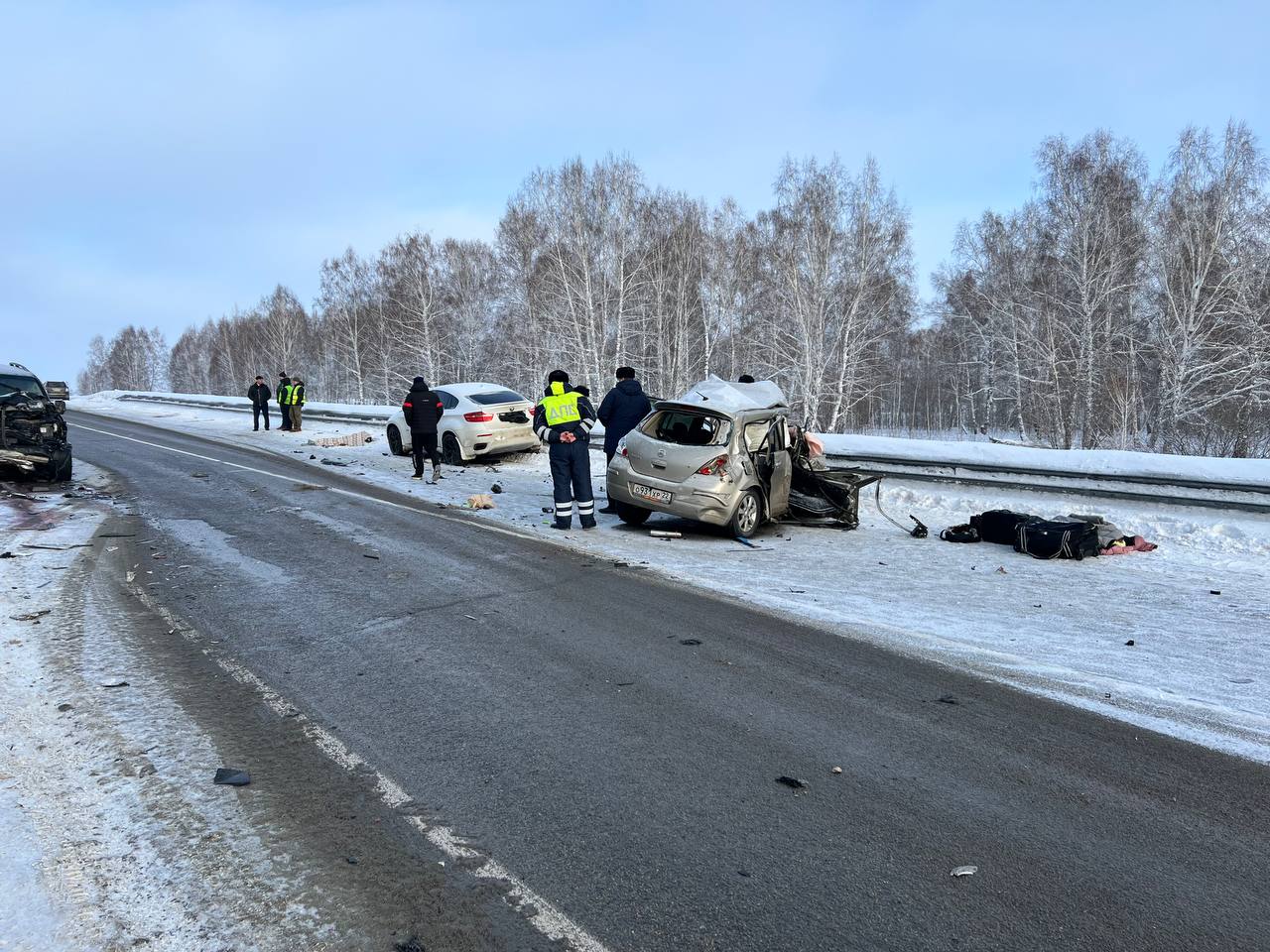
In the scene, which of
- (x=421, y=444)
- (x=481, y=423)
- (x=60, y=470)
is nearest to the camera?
(x=60, y=470)

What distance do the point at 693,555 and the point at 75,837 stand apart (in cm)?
671

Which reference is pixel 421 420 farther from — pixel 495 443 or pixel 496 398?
pixel 496 398

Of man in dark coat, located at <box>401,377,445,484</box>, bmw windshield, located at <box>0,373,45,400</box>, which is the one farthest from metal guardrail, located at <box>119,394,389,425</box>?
bmw windshield, located at <box>0,373,45,400</box>

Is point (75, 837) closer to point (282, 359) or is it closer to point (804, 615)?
point (804, 615)

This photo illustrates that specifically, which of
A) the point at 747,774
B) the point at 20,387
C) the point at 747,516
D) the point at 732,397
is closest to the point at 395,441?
the point at 20,387

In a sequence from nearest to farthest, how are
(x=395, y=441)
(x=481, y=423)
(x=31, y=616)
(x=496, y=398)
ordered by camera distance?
(x=31, y=616)
(x=481, y=423)
(x=496, y=398)
(x=395, y=441)

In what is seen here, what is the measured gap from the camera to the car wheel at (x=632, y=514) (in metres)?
10.9

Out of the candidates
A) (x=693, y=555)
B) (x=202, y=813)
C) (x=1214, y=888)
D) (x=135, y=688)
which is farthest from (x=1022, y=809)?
(x=693, y=555)

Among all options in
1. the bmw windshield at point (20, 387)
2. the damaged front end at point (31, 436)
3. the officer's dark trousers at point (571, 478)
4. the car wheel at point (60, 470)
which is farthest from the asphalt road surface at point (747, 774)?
the bmw windshield at point (20, 387)

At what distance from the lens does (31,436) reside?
41.3 ft

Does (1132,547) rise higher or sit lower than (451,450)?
lower

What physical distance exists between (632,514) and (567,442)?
133 cm

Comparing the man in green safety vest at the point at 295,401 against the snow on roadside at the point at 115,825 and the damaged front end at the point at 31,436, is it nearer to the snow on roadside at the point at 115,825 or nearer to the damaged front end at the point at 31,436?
the damaged front end at the point at 31,436

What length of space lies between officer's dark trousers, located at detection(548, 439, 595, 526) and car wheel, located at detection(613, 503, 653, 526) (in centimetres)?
45
